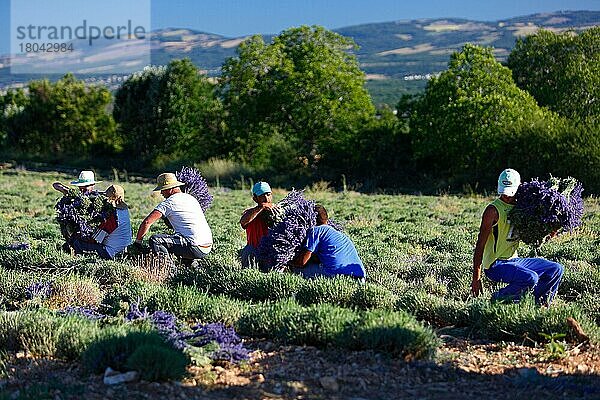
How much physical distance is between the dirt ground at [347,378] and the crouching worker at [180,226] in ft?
11.9

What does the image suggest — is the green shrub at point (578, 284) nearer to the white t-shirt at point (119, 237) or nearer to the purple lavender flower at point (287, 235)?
the purple lavender flower at point (287, 235)

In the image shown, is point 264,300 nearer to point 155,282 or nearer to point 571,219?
point 155,282

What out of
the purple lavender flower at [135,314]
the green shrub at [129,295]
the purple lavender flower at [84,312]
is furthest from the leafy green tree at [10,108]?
the purple lavender flower at [135,314]

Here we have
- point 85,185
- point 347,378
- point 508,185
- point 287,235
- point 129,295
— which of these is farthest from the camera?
point 85,185

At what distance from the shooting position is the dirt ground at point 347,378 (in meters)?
4.55

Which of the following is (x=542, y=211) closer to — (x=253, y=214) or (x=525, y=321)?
(x=525, y=321)

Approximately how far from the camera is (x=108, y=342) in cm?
502

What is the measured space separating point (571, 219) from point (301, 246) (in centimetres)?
263

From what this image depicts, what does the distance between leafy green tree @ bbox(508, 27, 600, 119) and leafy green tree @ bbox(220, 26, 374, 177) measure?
23.0ft

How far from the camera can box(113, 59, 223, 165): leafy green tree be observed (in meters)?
39.7

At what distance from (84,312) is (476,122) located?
23.2 metres

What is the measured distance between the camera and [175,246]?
8977mm

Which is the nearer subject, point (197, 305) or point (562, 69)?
point (197, 305)

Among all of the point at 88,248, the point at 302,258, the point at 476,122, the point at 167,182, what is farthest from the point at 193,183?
the point at 476,122
